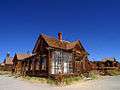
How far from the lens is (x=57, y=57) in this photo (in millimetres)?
32781

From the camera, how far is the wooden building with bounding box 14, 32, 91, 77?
106 feet

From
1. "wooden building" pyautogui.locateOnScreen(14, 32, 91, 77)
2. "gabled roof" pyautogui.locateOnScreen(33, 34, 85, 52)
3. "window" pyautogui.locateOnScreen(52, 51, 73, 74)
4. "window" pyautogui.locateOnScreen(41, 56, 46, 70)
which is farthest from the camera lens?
"window" pyautogui.locateOnScreen(41, 56, 46, 70)

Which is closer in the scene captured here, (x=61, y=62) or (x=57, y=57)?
(x=57, y=57)

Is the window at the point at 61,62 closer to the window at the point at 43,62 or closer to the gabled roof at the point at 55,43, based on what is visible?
the gabled roof at the point at 55,43

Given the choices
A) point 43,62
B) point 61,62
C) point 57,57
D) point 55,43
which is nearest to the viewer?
point 57,57

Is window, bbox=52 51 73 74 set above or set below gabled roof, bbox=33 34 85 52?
below

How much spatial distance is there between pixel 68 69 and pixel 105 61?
1635 inches

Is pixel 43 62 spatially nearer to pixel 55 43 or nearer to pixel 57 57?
pixel 57 57

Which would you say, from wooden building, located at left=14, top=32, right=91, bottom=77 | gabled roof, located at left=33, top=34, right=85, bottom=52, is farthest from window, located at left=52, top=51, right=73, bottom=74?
gabled roof, located at left=33, top=34, right=85, bottom=52

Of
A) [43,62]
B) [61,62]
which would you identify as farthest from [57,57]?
[43,62]

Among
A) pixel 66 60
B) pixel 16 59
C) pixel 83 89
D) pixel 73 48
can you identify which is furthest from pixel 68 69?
pixel 16 59

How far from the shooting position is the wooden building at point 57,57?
3222 centimetres

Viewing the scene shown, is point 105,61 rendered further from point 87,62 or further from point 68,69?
point 68,69

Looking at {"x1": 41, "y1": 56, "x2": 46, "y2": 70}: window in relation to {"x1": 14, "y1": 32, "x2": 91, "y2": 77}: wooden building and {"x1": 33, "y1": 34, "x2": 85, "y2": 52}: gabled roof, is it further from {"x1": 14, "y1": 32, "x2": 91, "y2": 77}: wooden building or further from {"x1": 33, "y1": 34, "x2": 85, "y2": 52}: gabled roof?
{"x1": 33, "y1": 34, "x2": 85, "y2": 52}: gabled roof
